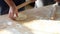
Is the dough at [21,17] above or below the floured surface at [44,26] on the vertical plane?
above

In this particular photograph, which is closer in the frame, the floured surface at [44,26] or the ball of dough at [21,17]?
the floured surface at [44,26]

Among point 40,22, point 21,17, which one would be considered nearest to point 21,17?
point 21,17

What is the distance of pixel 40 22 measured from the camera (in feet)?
3.53

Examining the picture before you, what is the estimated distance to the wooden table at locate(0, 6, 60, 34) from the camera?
985mm

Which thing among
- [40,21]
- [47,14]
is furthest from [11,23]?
[47,14]

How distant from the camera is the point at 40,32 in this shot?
964 mm

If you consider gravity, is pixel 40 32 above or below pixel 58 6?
below

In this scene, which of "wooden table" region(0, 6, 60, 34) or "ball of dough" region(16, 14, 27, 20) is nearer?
"wooden table" region(0, 6, 60, 34)

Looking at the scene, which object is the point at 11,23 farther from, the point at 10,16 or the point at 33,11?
the point at 33,11

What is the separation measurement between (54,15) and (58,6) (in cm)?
19

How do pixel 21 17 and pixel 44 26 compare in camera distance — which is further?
pixel 21 17

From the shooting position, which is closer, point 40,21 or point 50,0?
point 40,21

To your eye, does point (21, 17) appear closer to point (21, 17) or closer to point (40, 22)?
point (21, 17)

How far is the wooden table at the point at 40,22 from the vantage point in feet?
3.23
